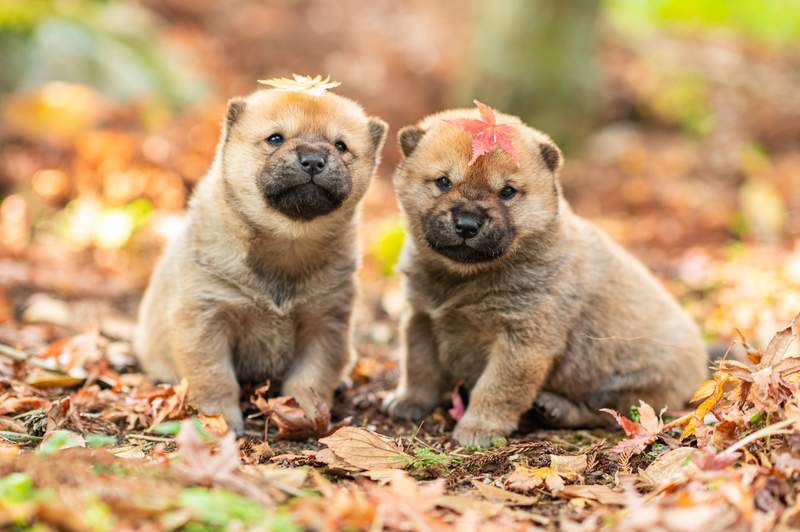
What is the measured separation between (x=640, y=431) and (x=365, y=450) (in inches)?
50.4

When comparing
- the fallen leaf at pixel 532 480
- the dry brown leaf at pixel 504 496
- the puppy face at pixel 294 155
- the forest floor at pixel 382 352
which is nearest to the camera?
the forest floor at pixel 382 352

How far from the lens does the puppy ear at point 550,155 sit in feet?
16.5

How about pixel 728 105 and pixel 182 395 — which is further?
pixel 728 105

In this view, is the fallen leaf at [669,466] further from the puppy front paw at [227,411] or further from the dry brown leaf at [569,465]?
the puppy front paw at [227,411]

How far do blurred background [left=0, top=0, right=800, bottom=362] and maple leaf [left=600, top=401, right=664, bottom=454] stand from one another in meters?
2.43

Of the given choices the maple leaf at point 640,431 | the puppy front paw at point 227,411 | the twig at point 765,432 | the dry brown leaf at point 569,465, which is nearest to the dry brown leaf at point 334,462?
the puppy front paw at point 227,411

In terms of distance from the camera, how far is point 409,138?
511 cm

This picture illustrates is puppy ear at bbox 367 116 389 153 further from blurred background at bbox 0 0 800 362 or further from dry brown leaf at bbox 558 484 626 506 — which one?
dry brown leaf at bbox 558 484 626 506

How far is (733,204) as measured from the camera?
9.98 m

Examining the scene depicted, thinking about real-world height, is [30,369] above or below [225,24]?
below

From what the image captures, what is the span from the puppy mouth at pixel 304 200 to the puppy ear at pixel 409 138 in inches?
22.5

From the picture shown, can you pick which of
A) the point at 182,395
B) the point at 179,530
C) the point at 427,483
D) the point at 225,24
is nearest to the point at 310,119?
the point at 182,395

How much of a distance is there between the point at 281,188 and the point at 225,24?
8.96 m

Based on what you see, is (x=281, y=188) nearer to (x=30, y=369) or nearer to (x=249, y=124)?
(x=249, y=124)
